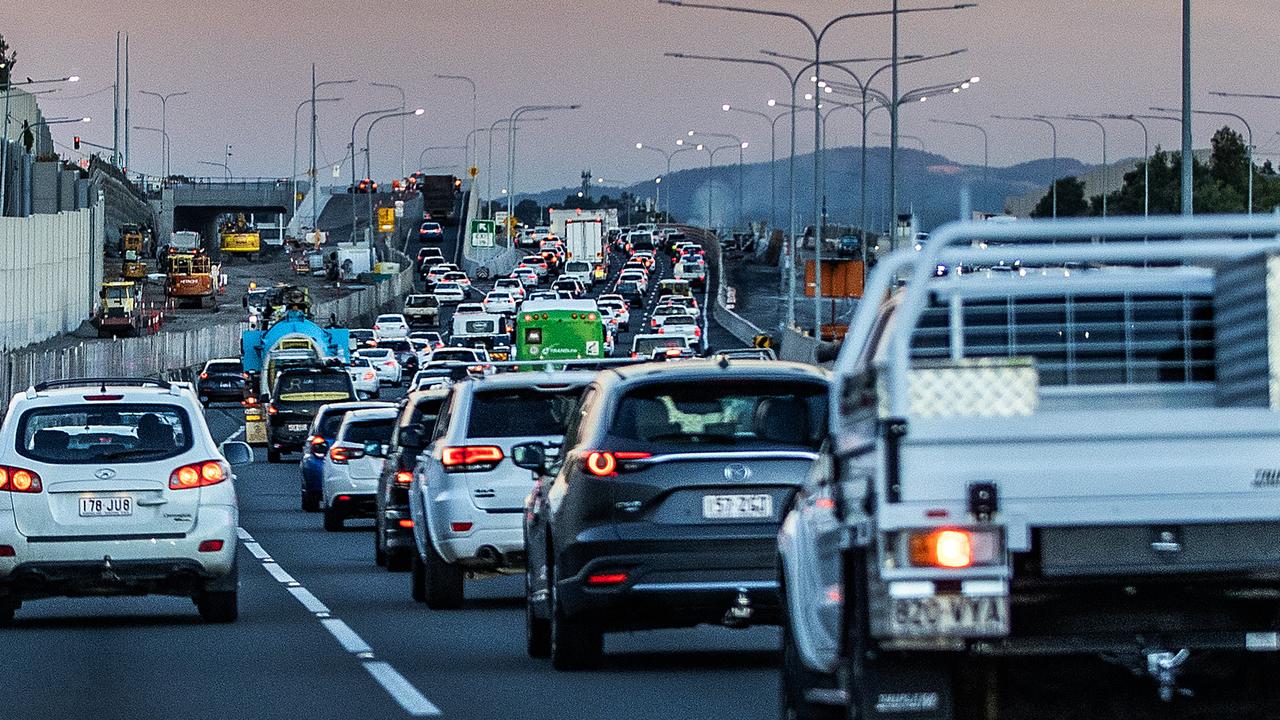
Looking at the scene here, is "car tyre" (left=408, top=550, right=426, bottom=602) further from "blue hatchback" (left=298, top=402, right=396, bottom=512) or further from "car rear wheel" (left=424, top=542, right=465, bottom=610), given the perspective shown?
"blue hatchback" (left=298, top=402, right=396, bottom=512)

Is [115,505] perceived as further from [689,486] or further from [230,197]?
[230,197]

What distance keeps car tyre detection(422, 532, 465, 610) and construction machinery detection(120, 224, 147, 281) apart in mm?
123762

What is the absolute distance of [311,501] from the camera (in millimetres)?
35875

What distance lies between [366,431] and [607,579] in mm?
18640

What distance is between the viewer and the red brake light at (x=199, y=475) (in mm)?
18203

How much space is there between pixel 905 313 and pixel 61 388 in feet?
37.0

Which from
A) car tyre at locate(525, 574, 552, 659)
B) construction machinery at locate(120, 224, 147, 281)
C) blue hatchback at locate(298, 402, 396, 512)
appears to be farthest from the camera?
construction machinery at locate(120, 224, 147, 281)

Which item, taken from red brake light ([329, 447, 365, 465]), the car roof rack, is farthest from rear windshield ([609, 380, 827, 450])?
red brake light ([329, 447, 365, 465])

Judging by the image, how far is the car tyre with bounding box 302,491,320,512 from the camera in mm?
35781

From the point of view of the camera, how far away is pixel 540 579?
15734 mm

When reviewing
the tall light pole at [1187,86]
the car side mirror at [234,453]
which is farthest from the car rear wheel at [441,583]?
the tall light pole at [1187,86]

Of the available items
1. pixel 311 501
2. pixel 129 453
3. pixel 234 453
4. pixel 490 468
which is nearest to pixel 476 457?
pixel 490 468

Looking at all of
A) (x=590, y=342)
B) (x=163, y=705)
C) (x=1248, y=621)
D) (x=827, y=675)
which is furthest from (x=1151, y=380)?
(x=590, y=342)

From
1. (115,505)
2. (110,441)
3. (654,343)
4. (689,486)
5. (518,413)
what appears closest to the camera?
(689,486)
